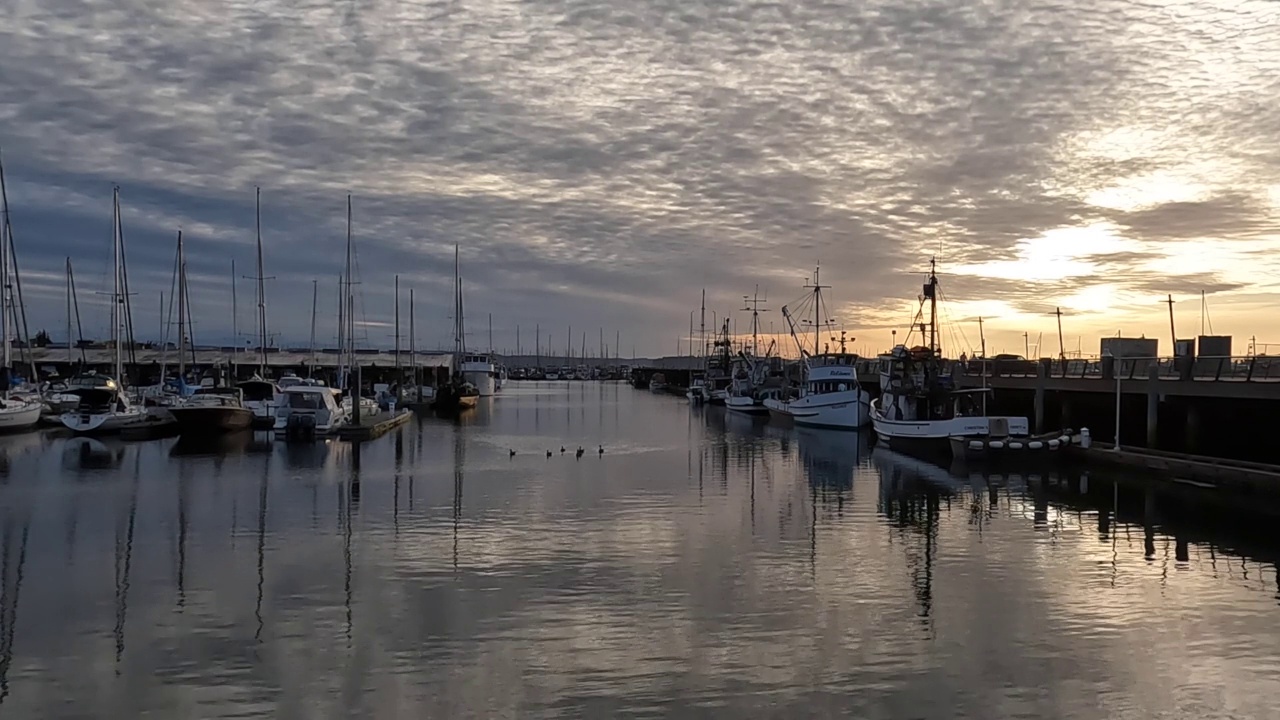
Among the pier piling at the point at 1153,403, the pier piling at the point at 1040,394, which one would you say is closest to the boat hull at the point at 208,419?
the pier piling at the point at 1040,394

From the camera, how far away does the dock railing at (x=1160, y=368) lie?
37500 mm

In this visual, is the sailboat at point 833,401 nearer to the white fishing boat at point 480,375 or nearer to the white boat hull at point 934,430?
the white boat hull at point 934,430

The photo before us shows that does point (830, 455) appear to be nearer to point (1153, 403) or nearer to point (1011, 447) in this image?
point (1011, 447)

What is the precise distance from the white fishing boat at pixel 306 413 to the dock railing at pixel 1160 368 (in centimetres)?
3655

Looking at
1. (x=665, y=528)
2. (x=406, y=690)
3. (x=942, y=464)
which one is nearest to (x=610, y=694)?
(x=406, y=690)

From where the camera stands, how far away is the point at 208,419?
5575cm

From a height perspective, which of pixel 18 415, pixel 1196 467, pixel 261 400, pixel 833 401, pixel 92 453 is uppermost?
pixel 261 400

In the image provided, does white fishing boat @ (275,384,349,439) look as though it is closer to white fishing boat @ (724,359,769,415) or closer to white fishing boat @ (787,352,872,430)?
white fishing boat @ (787,352,872,430)

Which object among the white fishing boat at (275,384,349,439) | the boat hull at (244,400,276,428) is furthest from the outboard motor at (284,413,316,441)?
the boat hull at (244,400,276,428)

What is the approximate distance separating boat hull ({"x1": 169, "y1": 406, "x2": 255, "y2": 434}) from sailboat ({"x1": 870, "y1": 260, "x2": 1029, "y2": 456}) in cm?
3381

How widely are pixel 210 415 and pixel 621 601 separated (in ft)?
138

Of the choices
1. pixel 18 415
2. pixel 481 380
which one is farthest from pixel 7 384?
pixel 481 380

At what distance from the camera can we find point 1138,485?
1483 inches

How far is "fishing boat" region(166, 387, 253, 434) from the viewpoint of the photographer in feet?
182
